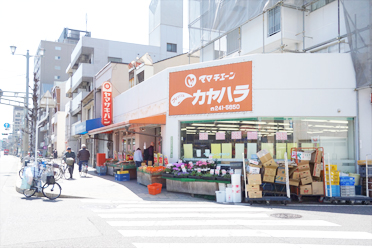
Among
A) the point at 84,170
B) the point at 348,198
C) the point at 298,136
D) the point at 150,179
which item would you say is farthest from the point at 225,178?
the point at 84,170

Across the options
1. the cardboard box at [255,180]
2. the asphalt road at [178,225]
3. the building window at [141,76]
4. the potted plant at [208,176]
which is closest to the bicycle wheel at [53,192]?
the asphalt road at [178,225]

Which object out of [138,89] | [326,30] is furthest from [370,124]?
[138,89]

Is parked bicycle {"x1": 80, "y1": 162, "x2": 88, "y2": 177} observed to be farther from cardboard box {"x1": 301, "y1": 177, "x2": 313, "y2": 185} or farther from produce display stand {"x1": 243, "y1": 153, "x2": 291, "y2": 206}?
cardboard box {"x1": 301, "y1": 177, "x2": 313, "y2": 185}

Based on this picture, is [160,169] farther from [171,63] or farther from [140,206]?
[171,63]

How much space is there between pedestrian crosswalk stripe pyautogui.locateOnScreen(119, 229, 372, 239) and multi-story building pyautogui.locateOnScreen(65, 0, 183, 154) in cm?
2962

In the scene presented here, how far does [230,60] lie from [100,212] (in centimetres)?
834

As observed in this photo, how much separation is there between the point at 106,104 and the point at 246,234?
67.2 feet

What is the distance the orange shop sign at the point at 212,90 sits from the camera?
13641mm

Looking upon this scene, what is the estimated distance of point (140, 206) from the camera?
35.0 ft

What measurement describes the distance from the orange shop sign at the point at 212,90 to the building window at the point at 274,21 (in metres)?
4.94

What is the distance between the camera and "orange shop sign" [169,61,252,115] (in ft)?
44.8

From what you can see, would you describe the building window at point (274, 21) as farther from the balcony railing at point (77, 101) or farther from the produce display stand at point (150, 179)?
the balcony railing at point (77, 101)

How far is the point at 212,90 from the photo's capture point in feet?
47.3

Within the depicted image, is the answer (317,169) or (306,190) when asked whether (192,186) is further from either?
(317,169)
